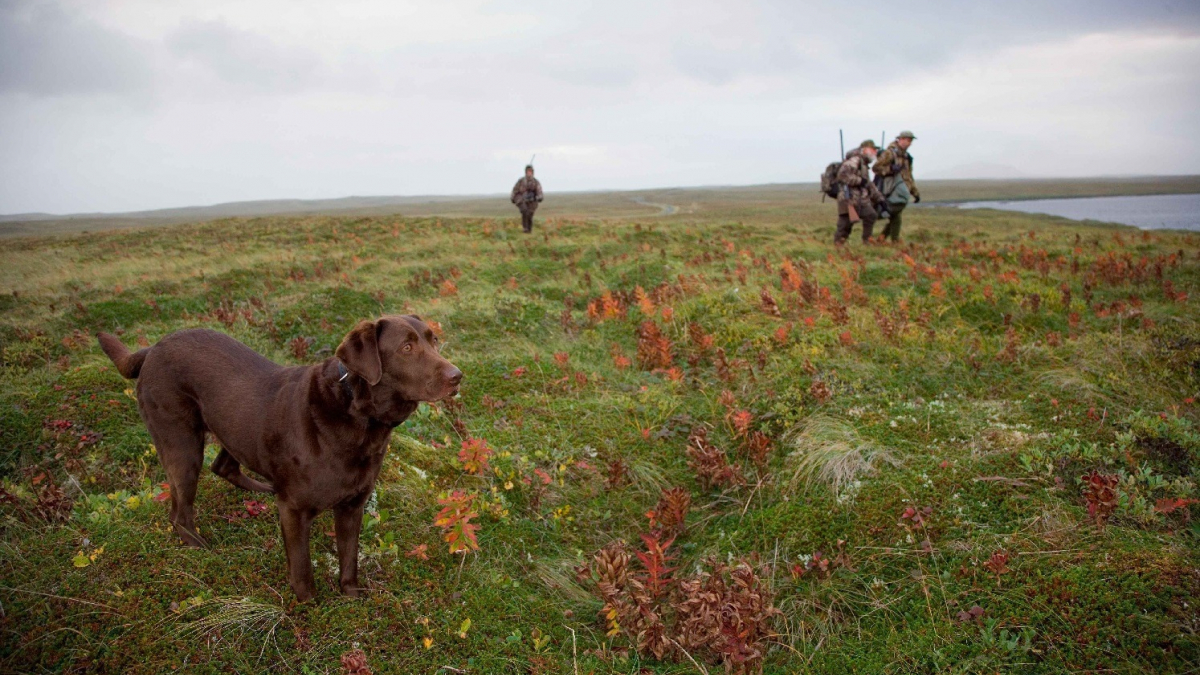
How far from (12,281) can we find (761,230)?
20.0 metres

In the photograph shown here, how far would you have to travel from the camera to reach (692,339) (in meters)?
8.14

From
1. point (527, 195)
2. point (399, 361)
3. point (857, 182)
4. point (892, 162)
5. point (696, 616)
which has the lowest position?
point (696, 616)

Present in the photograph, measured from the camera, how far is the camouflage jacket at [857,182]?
14180 mm

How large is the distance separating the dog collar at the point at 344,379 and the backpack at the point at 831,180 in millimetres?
13457

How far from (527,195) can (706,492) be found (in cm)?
1650

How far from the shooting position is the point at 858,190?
14508 millimetres

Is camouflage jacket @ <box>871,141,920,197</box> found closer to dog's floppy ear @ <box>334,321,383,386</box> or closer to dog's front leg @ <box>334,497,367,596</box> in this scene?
dog's floppy ear @ <box>334,321,383,386</box>

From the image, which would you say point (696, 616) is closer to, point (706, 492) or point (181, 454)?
point (706, 492)

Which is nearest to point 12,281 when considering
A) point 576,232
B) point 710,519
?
point 576,232

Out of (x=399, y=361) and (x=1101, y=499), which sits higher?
(x=399, y=361)

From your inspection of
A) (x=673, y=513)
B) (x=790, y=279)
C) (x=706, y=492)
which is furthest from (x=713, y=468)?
(x=790, y=279)

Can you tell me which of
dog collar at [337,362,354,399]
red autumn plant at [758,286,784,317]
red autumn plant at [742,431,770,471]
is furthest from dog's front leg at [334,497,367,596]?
red autumn plant at [758,286,784,317]

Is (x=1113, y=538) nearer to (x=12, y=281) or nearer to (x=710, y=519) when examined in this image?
(x=710, y=519)

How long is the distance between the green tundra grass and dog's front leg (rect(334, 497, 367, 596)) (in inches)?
5.9
